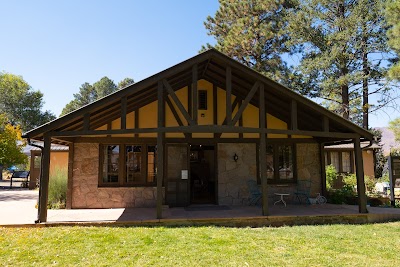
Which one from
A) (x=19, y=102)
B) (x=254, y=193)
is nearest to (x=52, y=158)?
(x=254, y=193)

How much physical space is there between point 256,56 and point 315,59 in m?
3.84

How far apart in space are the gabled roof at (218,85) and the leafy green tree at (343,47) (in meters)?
8.90

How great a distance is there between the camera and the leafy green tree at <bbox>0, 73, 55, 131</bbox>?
34.3m

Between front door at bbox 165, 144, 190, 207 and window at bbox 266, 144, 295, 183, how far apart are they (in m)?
3.03

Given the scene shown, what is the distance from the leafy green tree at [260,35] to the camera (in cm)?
1923

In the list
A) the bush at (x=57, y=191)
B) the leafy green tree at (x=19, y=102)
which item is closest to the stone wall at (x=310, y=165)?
the bush at (x=57, y=191)

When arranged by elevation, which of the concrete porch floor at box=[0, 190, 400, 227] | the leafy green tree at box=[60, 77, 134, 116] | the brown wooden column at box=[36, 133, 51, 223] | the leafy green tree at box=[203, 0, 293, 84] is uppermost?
the leafy green tree at box=[60, 77, 134, 116]

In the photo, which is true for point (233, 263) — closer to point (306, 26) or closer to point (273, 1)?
point (306, 26)

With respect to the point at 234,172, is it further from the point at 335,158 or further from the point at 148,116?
the point at 335,158

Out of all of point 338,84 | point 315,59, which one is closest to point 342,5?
point 315,59

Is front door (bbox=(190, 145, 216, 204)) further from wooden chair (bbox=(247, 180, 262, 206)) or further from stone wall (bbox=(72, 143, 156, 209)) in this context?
stone wall (bbox=(72, 143, 156, 209))

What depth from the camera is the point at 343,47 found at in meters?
17.7

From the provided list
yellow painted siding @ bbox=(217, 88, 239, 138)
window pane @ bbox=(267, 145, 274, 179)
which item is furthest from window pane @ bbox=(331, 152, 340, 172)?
yellow painted siding @ bbox=(217, 88, 239, 138)

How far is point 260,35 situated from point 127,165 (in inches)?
533
